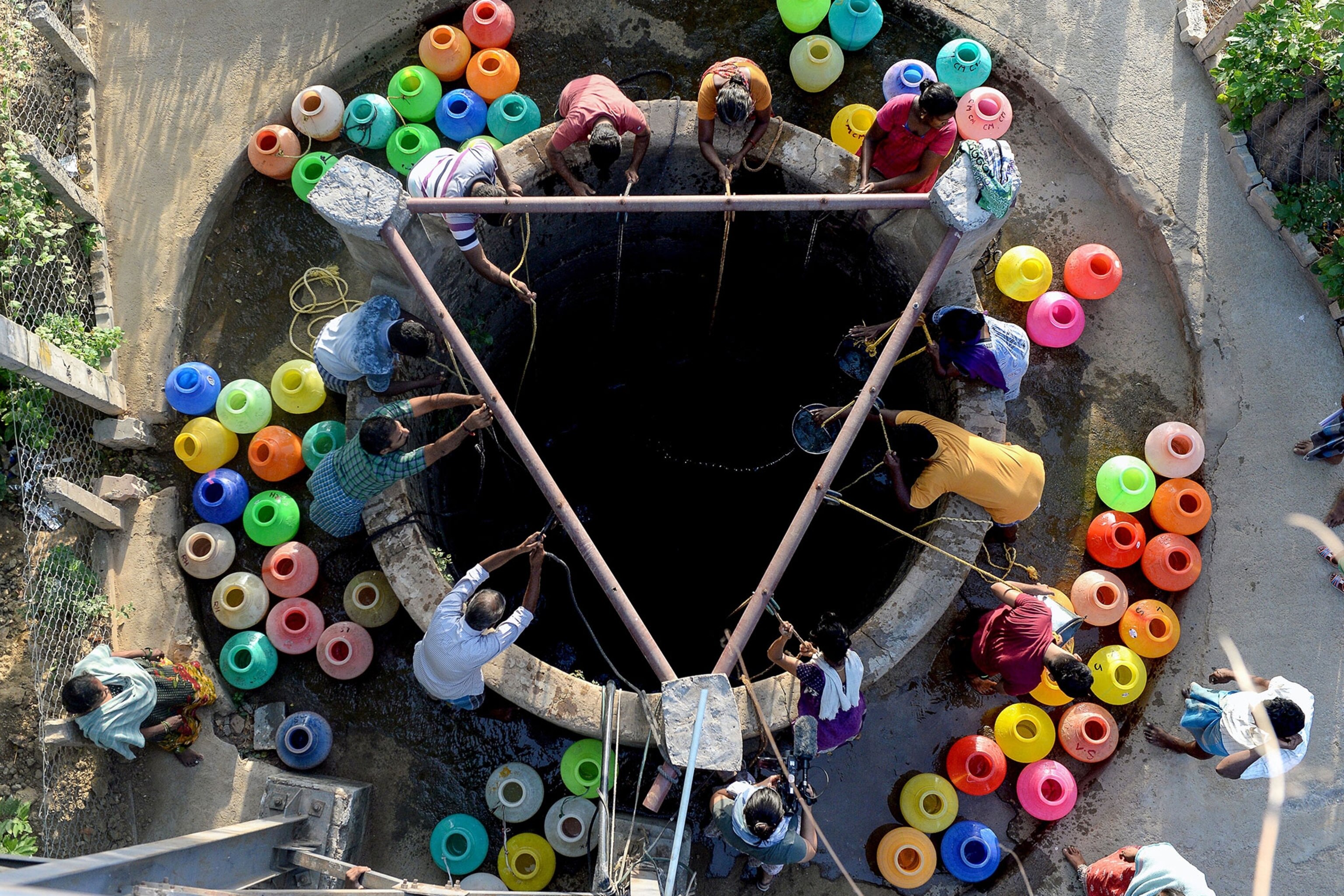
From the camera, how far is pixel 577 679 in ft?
18.0

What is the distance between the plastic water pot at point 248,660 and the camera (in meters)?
6.08

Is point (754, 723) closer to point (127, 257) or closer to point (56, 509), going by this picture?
point (56, 509)

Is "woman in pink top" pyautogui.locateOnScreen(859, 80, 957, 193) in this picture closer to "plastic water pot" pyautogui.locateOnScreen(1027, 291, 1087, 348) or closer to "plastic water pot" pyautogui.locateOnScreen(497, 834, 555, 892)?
"plastic water pot" pyautogui.locateOnScreen(1027, 291, 1087, 348)

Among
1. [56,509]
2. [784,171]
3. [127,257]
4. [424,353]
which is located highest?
[784,171]

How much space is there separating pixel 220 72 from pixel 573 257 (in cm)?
319

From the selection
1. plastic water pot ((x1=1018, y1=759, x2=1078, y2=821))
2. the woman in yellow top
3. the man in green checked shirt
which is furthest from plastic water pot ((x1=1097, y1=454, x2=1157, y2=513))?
the man in green checked shirt

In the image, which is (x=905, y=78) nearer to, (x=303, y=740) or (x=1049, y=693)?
(x=1049, y=693)

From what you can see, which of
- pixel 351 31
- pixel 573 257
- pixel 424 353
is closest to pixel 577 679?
pixel 424 353

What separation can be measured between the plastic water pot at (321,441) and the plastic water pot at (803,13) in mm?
4634

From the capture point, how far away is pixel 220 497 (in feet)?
20.7

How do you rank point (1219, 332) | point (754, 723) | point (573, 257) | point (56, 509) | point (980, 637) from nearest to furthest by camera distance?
point (754, 723) → point (980, 637) → point (56, 509) → point (1219, 332) → point (573, 257)

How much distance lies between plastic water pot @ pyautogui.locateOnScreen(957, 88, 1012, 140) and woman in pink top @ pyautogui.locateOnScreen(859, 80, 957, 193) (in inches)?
27.0

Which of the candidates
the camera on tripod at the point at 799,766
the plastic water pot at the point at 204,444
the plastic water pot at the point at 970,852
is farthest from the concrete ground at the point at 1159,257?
the camera on tripod at the point at 799,766

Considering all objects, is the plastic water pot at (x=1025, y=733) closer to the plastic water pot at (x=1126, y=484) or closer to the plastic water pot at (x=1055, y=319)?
the plastic water pot at (x=1126, y=484)
